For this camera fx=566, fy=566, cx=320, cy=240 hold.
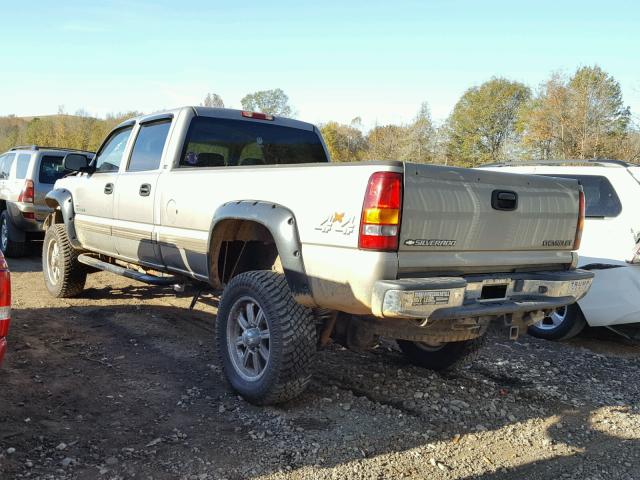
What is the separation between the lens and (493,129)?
3625 centimetres

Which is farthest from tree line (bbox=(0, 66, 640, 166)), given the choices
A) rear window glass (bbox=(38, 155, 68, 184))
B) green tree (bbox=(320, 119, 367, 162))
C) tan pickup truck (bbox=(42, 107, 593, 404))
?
tan pickup truck (bbox=(42, 107, 593, 404))

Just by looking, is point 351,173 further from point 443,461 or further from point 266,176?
point 443,461

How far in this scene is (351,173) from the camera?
10.3 feet

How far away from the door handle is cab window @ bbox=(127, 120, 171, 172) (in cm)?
17

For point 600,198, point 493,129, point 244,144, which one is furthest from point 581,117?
point 244,144

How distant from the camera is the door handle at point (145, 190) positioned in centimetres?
487

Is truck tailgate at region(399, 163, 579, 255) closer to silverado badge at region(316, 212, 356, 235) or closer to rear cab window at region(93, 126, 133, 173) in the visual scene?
silverado badge at region(316, 212, 356, 235)

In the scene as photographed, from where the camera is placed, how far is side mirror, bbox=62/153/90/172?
5.84m

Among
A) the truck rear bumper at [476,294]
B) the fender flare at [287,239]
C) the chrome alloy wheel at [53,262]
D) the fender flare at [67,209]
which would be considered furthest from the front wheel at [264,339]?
the chrome alloy wheel at [53,262]

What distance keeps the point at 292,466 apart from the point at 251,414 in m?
0.69

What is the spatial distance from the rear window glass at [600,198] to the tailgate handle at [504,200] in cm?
253

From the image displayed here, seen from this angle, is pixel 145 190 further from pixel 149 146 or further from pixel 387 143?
pixel 387 143

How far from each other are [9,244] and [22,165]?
140 centimetres

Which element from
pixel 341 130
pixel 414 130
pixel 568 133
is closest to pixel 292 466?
pixel 568 133
